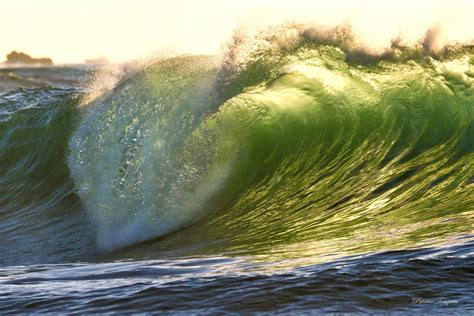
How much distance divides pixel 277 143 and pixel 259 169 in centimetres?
34

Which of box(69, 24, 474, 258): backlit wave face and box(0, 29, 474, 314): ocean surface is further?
box(69, 24, 474, 258): backlit wave face

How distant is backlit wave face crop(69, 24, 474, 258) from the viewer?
803cm

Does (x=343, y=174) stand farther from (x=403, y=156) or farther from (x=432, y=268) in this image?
(x=432, y=268)

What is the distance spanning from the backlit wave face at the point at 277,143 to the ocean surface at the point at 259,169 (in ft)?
0.05

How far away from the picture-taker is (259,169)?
8.85 metres

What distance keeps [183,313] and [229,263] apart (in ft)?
4.14

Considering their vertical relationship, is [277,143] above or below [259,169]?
above

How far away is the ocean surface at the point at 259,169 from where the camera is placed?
656 centimetres

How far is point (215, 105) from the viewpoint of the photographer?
8906 mm

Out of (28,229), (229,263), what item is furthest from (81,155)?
(229,263)

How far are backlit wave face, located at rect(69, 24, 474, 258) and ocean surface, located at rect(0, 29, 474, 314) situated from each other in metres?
0.01

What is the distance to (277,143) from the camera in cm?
902

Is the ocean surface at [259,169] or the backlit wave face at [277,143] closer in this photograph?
the ocean surface at [259,169]

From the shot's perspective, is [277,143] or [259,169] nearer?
[259,169]
